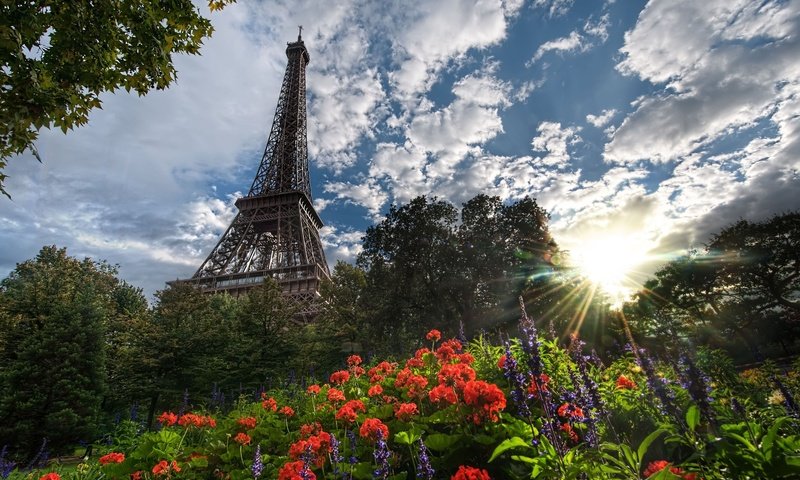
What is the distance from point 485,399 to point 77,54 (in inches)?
269

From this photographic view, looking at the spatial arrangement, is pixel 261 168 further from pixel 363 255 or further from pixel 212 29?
pixel 212 29

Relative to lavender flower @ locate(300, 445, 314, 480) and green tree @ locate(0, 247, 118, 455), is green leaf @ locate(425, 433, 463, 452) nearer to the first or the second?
lavender flower @ locate(300, 445, 314, 480)

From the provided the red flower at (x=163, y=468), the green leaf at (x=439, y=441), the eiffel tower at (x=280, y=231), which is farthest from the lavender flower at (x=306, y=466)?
the eiffel tower at (x=280, y=231)

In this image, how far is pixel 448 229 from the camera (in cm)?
2362

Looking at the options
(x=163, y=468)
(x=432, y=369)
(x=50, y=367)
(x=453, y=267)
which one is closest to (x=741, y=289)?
(x=453, y=267)

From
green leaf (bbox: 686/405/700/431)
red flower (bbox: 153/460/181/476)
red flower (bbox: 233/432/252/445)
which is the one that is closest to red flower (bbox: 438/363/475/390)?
green leaf (bbox: 686/405/700/431)

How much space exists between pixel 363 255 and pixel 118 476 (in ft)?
68.2

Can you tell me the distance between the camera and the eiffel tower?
41562mm

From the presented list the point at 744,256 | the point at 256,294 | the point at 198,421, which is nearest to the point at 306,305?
the point at 256,294

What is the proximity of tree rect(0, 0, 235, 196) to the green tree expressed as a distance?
1642 centimetres

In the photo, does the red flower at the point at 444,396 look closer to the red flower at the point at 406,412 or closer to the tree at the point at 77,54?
the red flower at the point at 406,412

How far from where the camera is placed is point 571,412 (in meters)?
3.14

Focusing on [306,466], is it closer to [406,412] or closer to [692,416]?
[406,412]

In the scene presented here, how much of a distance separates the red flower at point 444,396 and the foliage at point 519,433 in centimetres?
2
